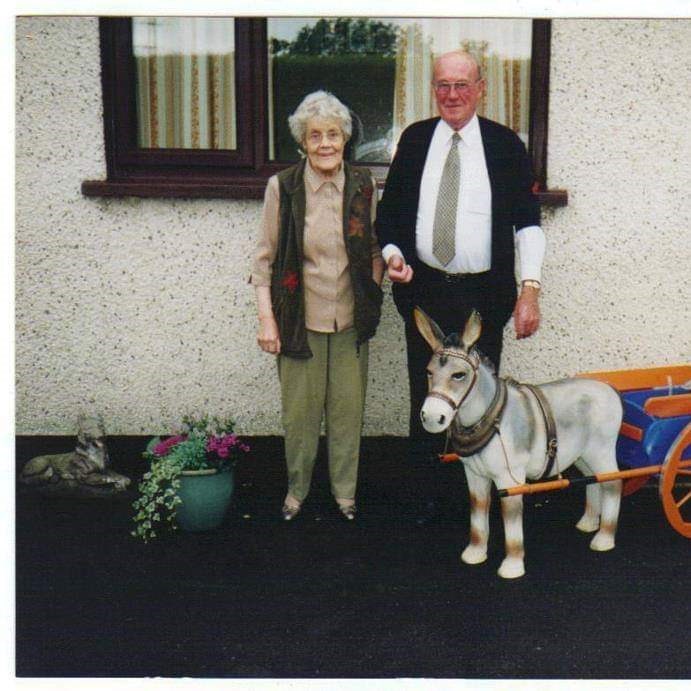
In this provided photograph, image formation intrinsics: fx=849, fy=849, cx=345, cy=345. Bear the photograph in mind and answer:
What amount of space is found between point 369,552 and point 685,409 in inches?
58.8

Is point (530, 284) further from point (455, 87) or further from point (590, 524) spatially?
point (590, 524)

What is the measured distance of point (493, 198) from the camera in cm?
358

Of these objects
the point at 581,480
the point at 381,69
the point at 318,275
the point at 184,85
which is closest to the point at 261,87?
the point at 184,85

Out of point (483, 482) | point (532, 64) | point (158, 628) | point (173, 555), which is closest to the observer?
point (158, 628)

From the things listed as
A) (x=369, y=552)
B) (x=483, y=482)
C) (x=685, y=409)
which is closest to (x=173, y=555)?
(x=369, y=552)

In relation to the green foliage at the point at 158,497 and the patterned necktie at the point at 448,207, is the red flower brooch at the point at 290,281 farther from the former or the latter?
the green foliage at the point at 158,497

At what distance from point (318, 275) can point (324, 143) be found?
1.89ft

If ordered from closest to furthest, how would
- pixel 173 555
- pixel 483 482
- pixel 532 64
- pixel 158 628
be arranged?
pixel 158 628, pixel 483 482, pixel 173 555, pixel 532 64

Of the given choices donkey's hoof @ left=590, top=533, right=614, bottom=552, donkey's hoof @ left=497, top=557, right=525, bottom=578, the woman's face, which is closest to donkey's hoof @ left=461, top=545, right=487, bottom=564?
donkey's hoof @ left=497, top=557, right=525, bottom=578

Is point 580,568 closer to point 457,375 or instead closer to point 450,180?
point 457,375

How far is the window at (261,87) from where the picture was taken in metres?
4.54

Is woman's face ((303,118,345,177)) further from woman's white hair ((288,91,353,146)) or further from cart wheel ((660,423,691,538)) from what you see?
cart wheel ((660,423,691,538))

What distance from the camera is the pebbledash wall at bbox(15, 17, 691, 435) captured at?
4.43m

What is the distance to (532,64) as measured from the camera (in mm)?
4547
